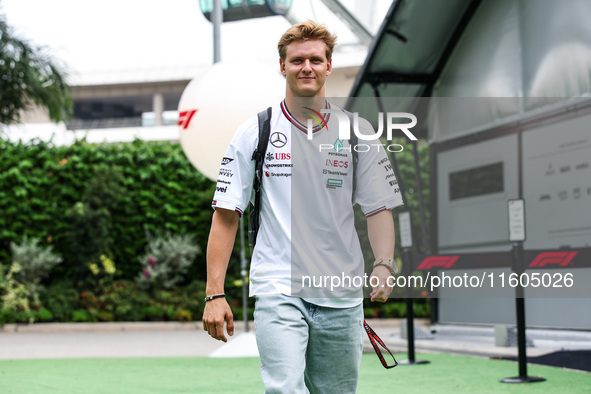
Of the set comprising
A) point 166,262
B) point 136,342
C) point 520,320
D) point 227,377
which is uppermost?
point 166,262


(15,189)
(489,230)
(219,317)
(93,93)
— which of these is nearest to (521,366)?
(489,230)

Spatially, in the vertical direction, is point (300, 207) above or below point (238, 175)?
below

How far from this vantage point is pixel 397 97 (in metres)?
9.73

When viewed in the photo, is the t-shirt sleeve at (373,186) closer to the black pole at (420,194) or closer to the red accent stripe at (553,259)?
the red accent stripe at (553,259)

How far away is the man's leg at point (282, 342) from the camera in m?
2.68

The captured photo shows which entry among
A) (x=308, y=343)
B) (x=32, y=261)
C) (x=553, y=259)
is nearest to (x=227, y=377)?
(x=553, y=259)

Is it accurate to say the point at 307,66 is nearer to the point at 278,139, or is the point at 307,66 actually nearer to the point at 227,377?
the point at 278,139

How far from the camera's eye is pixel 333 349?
284 centimetres

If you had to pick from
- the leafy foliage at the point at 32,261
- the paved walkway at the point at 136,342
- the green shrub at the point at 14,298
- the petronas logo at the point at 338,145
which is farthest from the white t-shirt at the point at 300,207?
the leafy foliage at the point at 32,261

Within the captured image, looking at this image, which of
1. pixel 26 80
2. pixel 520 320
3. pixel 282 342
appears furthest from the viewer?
pixel 26 80

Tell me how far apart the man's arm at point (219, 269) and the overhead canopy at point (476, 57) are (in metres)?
6.01

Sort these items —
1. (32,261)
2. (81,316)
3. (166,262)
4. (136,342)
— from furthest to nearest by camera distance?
(166,262) → (32,261) → (81,316) → (136,342)

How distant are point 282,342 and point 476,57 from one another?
7.29 meters

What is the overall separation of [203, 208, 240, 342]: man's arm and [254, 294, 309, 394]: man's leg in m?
0.13
